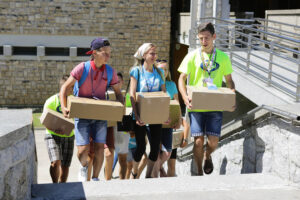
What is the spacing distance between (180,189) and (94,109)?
1.22m

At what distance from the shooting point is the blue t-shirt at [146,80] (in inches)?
207

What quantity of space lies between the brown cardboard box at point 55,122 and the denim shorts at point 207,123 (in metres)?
1.52

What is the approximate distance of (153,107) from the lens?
5.04 metres

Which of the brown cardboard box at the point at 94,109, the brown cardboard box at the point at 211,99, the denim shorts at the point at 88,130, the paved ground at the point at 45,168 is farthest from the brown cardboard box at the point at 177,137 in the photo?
the paved ground at the point at 45,168

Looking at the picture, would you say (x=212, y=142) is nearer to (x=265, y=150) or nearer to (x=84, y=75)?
(x=265, y=150)

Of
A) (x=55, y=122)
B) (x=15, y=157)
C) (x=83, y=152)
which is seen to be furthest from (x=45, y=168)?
(x=15, y=157)

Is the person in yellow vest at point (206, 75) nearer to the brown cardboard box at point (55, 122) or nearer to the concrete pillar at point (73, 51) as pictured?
the brown cardboard box at point (55, 122)

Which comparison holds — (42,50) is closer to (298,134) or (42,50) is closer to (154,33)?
(154,33)

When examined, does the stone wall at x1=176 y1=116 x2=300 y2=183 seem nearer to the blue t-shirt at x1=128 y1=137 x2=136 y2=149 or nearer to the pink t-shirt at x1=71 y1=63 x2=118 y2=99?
the blue t-shirt at x1=128 y1=137 x2=136 y2=149

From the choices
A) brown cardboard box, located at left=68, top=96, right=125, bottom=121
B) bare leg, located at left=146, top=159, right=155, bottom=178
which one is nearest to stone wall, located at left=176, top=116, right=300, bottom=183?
bare leg, located at left=146, top=159, right=155, bottom=178

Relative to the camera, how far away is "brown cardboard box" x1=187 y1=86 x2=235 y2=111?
201 inches

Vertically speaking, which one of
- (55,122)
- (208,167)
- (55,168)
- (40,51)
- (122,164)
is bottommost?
(122,164)

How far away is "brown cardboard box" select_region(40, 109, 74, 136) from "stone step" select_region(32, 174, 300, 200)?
1435 millimetres

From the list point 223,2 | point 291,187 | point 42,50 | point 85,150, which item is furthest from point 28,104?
point 291,187
